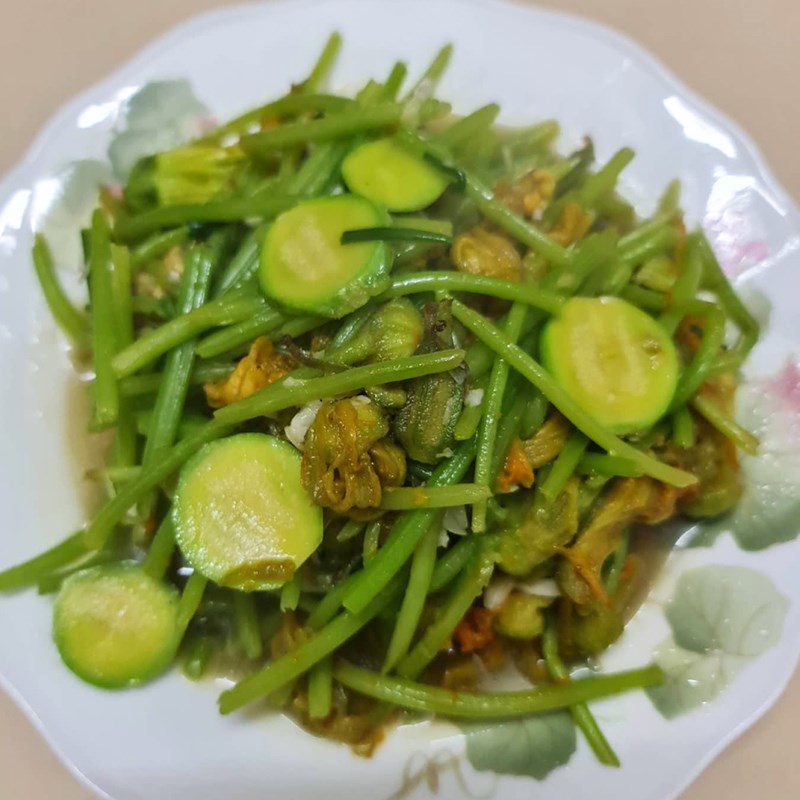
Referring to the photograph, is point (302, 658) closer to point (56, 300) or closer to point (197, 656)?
point (197, 656)

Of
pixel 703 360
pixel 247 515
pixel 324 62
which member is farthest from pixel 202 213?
pixel 703 360

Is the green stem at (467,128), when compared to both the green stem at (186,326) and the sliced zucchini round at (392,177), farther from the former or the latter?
the green stem at (186,326)

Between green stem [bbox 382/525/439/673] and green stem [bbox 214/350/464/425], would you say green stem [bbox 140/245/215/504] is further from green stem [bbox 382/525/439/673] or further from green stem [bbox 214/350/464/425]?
green stem [bbox 382/525/439/673]

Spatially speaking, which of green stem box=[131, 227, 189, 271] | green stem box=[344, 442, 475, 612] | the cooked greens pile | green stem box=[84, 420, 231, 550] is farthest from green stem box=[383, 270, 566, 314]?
green stem box=[131, 227, 189, 271]

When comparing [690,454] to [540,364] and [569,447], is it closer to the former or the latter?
[569,447]

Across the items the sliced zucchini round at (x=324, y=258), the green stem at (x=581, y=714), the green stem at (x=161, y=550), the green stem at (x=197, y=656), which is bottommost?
the green stem at (x=197, y=656)

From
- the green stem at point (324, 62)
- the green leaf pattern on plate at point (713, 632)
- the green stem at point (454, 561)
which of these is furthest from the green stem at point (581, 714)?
the green stem at point (324, 62)

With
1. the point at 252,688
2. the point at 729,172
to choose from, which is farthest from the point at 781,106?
the point at 252,688
